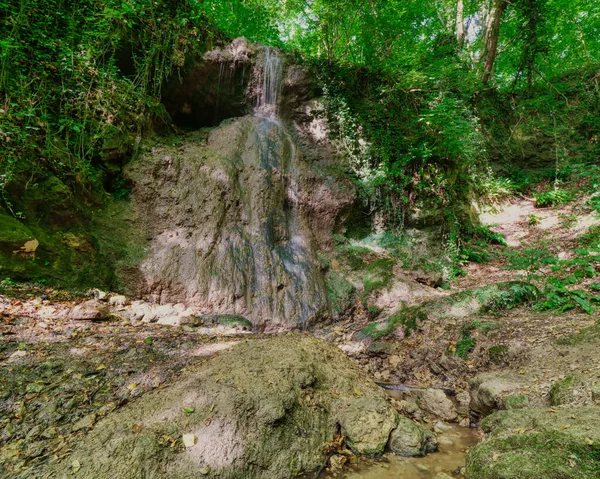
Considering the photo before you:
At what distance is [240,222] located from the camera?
699 cm

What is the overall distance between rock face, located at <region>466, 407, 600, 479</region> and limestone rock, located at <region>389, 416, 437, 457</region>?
57cm

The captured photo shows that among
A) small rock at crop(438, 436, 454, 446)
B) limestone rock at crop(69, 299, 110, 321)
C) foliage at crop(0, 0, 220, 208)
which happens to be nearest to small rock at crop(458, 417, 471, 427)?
small rock at crop(438, 436, 454, 446)

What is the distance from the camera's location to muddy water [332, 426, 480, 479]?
2.41 meters

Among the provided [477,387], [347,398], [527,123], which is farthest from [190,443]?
[527,123]

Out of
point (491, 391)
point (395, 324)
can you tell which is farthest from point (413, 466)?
point (395, 324)

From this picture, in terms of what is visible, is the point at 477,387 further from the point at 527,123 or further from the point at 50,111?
the point at 527,123

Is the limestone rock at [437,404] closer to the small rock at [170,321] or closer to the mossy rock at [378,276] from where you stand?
the mossy rock at [378,276]

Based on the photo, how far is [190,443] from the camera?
2.21 metres

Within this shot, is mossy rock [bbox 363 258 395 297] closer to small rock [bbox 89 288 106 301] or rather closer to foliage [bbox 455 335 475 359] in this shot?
foliage [bbox 455 335 475 359]

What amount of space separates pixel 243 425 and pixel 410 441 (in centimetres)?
147

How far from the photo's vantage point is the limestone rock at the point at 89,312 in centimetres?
414

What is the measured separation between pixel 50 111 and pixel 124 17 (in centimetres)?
288

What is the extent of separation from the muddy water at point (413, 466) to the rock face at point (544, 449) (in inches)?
18.6

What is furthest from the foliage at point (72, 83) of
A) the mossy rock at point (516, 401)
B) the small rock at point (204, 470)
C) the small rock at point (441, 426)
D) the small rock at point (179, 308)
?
the mossy rock at point (516, 401)
